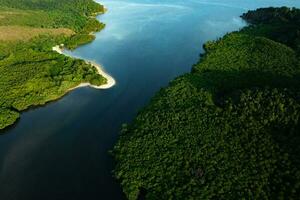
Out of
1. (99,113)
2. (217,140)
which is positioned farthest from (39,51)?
(217,140)

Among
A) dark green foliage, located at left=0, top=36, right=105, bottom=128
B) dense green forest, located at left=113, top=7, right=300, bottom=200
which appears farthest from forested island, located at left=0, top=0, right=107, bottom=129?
dense green forest, located at left=113, top=7, right=300, bottom=200

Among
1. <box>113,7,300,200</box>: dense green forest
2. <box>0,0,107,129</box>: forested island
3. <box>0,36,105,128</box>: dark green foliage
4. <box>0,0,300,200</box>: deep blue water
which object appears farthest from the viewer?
<box>0,0,107,129</box>: forested island

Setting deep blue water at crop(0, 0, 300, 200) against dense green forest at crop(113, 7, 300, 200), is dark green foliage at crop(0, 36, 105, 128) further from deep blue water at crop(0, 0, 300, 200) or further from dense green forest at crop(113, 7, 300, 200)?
dense green forest at crop(113, 7, 300, 200)

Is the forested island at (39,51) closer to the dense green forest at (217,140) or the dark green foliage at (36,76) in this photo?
the dark green foliage at (36,76)

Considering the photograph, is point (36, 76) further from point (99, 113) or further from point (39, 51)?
point (99, 113)

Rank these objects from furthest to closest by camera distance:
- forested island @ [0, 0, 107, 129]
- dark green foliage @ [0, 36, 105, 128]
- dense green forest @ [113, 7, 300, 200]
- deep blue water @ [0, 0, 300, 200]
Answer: forested island @ [0, 0, 107, 129]
dark green foliage @ [0, 36, 105, 128]
deep blue water @ [0, 0, 300, 200]
dense green forest @ [113, 7, 300, 200]

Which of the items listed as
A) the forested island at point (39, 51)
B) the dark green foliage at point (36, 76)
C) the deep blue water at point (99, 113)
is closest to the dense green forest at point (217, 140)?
the deep blue water at point (99, 113)

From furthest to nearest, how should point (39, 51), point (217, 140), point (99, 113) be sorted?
point (39, 51) < point (99, 113) < point (217, 140)

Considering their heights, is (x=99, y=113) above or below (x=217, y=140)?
below
